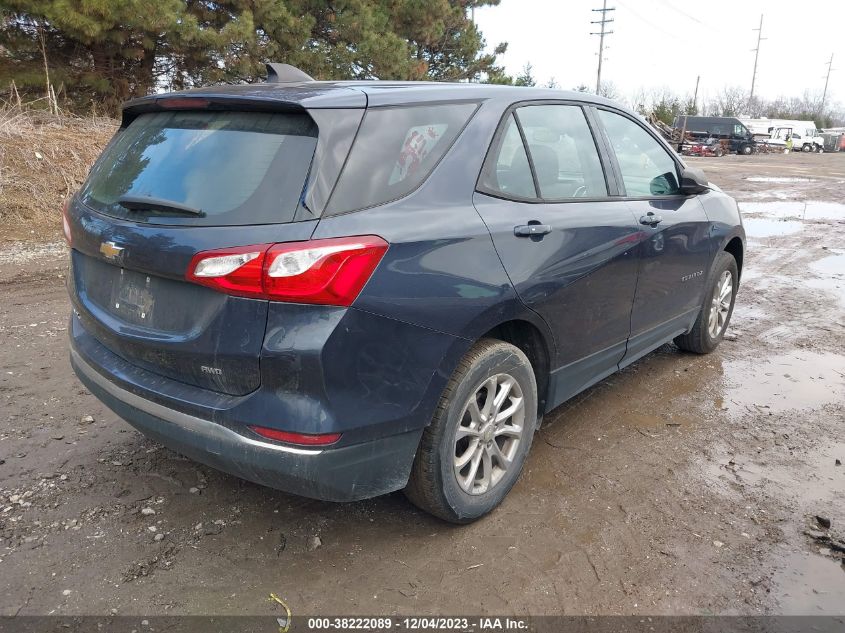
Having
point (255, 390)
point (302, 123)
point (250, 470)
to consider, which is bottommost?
point (250, 470)

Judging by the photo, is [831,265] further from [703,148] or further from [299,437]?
[703,148]

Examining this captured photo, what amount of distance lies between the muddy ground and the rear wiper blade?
1.34 meters

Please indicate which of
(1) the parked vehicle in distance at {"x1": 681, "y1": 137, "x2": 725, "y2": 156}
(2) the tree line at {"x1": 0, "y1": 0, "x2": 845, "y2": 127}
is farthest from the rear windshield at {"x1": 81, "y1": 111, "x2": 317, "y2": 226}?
(1) the parked vehicle in distance at {"x1": 681, "y1": 137, "x2": 725, "y2": 156}

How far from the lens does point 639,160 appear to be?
3977 millimetres

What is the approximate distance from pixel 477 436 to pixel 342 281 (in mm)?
1008

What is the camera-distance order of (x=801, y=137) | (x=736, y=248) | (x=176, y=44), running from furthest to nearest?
(x=801, y=137)
(x=176, y=44)
(x=736, y=248)

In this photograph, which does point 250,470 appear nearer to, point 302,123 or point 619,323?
point 302,123

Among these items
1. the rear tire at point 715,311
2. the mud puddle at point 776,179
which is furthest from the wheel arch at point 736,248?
the mud puddle at point 776,179

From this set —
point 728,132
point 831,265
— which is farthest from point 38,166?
point 728,132

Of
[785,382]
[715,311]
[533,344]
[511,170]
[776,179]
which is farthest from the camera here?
[776,179]

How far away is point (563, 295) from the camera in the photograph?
10.0 feet

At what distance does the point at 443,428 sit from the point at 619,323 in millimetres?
1491

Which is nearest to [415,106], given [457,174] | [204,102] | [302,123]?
[457,174]

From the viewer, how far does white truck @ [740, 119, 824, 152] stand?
5606 centimetres
